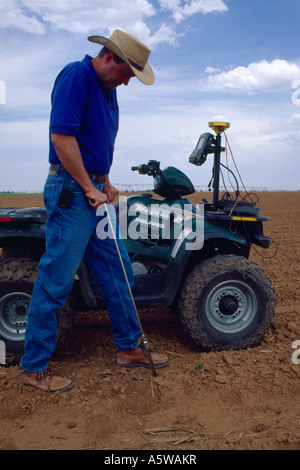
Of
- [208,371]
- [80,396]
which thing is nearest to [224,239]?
[208,371]

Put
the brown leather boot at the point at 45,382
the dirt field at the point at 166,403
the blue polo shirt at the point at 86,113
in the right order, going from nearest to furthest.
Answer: the dirt field at the point at 166,403 → the blue polo shirt at the point at 86,113 → the brown leather boot at the point at 45,382

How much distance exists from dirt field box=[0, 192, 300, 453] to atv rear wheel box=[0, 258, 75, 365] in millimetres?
187

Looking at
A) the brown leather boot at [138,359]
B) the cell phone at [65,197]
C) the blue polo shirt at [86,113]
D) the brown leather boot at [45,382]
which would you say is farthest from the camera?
the brown leather boot at [138,359]

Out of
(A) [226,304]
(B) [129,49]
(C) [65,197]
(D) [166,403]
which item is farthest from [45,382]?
(B) [129,49]

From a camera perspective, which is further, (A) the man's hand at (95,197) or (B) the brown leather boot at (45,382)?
(B) the brown leather boot at (45,382)

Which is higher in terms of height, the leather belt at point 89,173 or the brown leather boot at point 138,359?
the leather belt at point 89,173

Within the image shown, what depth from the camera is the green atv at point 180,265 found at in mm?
3502

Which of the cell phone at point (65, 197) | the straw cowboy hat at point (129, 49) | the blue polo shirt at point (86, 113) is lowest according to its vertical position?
the cell phone at point (65, 197)

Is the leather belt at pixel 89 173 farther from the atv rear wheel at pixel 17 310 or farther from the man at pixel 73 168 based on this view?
the atv rear wheel at pixel 17 310

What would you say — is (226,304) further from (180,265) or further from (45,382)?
(45,382)

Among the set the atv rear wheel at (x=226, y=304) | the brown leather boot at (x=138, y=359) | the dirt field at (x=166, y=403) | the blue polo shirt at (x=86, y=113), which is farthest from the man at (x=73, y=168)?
the atv rear wheel at (x=226, y=304)

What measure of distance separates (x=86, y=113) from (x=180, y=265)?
147cm
